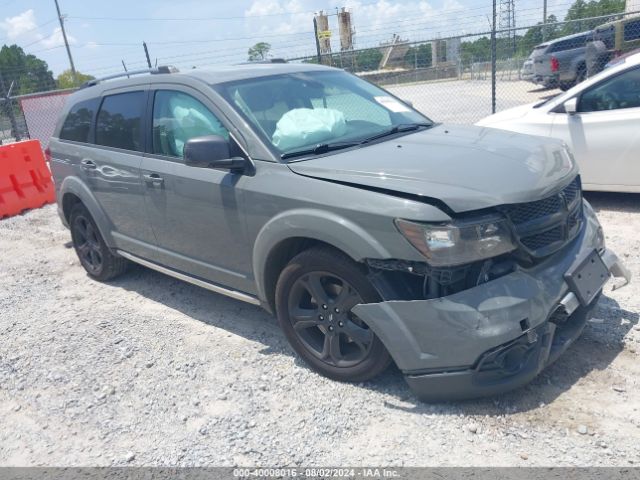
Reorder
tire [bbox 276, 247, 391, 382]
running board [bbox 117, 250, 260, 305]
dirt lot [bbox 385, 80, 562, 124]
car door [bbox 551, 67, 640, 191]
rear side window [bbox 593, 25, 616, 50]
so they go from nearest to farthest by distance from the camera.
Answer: tire [bbox 276, 247, 391, 382] → running board [bbox 117, 250, 260, 305] → car door [bbox 551, 67, 640, 191] → rear side window [bbox 593, 25, 616, 50] → dirt lot [bbox 385, 80, 562, 124]

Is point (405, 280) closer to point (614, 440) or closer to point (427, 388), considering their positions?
point (427, 388)

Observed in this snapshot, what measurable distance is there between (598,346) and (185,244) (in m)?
2.88

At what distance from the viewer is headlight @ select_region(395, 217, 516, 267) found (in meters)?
2.85

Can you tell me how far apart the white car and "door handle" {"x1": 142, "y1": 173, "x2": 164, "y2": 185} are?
4.26 m

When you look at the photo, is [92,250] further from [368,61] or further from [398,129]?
[368,61]

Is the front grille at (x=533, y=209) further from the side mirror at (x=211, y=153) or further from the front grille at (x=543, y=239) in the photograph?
the side mirror at (x=211, y=153)

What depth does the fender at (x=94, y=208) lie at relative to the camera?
5.20 meters

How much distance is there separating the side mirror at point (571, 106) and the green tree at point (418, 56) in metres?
9.62

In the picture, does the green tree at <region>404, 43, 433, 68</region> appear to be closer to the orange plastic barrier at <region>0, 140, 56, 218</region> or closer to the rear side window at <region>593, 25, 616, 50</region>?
the rear side window at <region>593, 25, 616, 50</region>

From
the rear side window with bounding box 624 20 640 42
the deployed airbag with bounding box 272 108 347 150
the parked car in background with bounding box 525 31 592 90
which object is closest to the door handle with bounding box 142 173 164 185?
the deployed airbag with bounding box 272 108 347 150

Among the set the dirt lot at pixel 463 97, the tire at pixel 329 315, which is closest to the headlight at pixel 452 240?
the tire at pixel 329 315

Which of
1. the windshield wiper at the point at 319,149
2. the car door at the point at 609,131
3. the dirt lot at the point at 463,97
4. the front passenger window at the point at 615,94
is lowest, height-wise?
the dirt lot at the point at 463,97

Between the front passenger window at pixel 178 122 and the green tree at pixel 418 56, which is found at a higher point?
the front passenger window at pixel 178 122

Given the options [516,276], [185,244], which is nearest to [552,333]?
[516,276]
